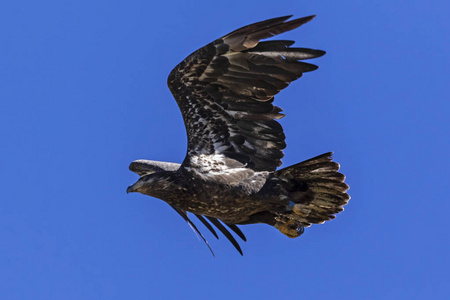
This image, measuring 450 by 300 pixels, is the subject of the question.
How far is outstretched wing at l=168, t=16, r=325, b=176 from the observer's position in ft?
30.2

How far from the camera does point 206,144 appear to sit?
32.6ft

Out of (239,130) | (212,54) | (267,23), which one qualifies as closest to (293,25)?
(267,23)

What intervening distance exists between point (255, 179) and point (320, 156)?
2.66 ft

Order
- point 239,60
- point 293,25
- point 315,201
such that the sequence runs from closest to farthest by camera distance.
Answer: point 293,25 < point 239,60 < point 315,201

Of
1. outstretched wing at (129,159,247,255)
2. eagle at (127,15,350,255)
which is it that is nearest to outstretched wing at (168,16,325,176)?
eagle at (127,15,350,255)

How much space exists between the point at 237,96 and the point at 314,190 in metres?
1.54

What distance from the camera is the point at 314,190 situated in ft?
33.4


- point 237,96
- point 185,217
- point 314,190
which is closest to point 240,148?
point 237,96

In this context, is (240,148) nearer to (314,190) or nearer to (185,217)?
(314,190)

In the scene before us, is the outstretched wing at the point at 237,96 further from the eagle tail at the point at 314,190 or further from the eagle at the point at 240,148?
the eagle tail at the point at 314,190

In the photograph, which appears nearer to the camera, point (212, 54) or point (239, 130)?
point (212, 54)

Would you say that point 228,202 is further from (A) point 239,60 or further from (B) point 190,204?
(A) point 239,60

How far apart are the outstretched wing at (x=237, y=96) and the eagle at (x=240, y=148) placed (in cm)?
1

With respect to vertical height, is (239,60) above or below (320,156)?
above
